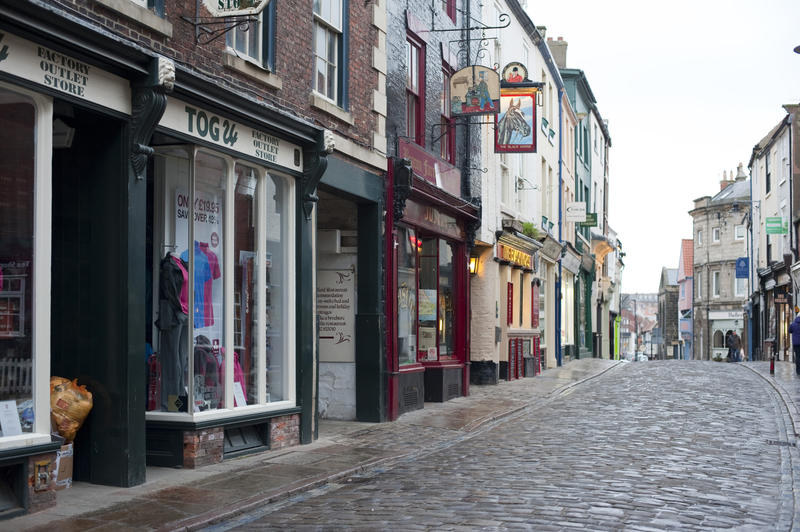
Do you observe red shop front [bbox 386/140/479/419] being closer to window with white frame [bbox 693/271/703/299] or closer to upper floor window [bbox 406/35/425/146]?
upper floor window [bbox 406/35/425/146]

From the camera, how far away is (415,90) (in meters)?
17.3

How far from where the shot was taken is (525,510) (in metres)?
7.84

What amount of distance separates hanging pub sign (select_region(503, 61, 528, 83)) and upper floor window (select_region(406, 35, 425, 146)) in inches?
228

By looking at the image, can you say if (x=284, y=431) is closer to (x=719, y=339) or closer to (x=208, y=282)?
(x=208, y=282)

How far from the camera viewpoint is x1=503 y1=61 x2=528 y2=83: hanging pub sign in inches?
899

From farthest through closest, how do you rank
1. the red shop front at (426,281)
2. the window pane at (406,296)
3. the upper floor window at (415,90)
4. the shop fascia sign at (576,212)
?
the shop fascia sign at (576,212), the upper floor window at (415,90), the window pane at (406,296), the red shop front at (426,281)

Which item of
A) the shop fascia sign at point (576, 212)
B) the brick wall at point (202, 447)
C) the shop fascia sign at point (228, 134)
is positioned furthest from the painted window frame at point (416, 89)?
the shop fascia sign at point (576, 212)

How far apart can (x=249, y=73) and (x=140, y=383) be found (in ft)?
13.2

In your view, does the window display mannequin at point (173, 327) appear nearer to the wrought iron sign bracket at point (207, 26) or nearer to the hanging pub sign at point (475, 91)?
the wrought iron sign bracket at point (207, 26)

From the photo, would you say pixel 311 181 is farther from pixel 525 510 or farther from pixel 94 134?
pixel 525 510

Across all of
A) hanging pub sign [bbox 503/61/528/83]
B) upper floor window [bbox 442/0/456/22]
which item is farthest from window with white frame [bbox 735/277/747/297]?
upper floor window [bbox 442/0/456/22]

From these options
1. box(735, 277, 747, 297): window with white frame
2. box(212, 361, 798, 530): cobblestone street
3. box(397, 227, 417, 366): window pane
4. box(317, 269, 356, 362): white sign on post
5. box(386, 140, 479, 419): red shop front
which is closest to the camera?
box(212, 361, 798, 530): cobblestone street

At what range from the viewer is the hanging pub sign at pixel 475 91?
59.2 feet

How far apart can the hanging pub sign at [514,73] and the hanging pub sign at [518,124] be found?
0.67 m
